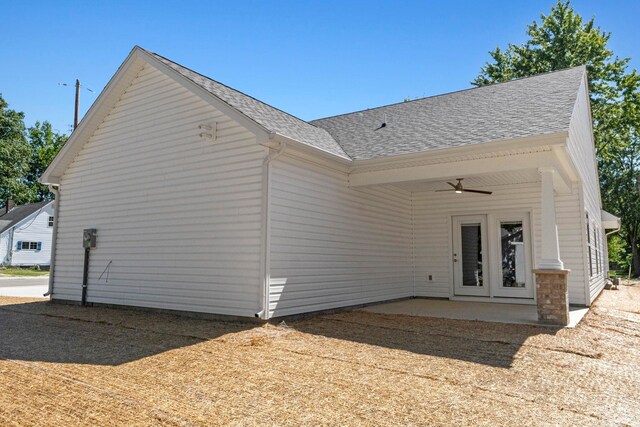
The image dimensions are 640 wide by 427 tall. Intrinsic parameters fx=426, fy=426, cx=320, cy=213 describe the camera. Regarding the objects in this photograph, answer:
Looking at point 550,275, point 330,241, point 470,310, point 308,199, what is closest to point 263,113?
point 308,199

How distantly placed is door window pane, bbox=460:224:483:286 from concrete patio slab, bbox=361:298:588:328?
66cm

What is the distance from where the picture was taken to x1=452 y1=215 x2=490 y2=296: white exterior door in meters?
9.88

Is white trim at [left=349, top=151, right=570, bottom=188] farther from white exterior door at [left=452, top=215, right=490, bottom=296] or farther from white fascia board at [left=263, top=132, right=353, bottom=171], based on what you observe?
white exterior door at [left=452, top=215, right=490, bottom=296]

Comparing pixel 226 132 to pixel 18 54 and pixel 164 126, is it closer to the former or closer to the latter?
pixel 164 126

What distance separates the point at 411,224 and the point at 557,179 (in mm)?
3856

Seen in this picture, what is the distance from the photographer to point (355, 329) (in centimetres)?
628

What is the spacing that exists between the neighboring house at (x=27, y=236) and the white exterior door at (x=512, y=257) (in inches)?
1225

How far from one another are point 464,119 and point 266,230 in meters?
4.86

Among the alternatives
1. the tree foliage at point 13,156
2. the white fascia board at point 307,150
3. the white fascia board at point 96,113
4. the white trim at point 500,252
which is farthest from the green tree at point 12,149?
the white trim at point 500,252

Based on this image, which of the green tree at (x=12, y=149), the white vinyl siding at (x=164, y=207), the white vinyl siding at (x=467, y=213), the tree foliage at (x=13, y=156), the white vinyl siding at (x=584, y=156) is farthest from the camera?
the tree foliage at (x=13, y=156)

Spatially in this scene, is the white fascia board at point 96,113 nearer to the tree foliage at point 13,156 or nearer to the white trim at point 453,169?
the white trim at point 453,169

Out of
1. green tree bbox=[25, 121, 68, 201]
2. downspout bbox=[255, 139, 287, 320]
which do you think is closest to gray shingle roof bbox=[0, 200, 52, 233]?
green tree bbox=[25, 121, 68, 201]

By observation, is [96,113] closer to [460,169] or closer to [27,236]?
[460,169]

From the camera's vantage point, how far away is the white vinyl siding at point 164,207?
22.7ft
